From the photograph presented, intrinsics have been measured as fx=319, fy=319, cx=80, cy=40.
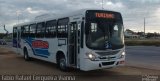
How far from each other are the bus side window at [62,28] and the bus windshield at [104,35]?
2.14m

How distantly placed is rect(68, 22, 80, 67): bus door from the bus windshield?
760mm

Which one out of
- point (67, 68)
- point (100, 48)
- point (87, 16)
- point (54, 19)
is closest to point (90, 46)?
point (100, 48)

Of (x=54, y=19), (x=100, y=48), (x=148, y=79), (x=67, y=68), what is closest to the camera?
(x=148, y=79)

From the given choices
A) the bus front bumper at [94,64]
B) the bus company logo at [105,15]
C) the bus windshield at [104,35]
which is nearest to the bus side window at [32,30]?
the bus company logo at [105,15]

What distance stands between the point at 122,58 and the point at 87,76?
5.82 ft

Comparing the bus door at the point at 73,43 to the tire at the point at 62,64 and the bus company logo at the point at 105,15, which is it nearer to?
the tire at the point at 62,64

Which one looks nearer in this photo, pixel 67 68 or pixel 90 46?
pixel 90 46

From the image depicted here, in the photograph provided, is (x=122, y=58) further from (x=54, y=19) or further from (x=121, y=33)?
(x=54, y=19)

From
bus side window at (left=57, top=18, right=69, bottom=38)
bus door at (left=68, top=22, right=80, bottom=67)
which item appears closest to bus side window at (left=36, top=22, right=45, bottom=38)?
bus side window at (left=57, top=18, right=69, bottom=38)

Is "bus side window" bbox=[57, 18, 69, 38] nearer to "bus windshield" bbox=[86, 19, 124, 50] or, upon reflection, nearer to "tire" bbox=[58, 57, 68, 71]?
"tire" bbox=[58, 57, 68, 71]

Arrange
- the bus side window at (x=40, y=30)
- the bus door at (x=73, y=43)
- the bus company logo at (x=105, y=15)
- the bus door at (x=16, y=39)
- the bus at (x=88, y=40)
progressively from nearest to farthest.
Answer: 1. the bus at (x=88, y=40)
2. the bus company logo at (x=105, y=15)
3. the bus door at (x=73, y=43)
4. the bus side window at (x=40, y=30)
5. the bus door at (x=16, y=39)

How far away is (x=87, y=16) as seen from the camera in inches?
540

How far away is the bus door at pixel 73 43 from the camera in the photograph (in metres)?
14.2

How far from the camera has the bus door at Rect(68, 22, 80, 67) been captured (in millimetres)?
14173
